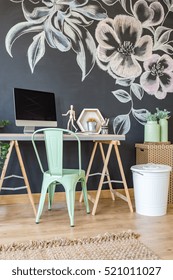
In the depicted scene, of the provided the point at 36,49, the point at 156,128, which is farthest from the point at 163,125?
the point at 36,49

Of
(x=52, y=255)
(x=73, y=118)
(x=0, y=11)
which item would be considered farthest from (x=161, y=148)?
(x=0, y=11)

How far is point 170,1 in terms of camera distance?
3469mm

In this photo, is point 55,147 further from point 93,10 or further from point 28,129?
point 93,10

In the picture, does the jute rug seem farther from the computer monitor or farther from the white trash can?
the computer monitor

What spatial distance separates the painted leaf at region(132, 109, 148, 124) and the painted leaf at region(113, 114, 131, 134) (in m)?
0.10

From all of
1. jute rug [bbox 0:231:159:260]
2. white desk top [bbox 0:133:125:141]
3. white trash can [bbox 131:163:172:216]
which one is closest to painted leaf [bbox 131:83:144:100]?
white desk top [bbox 0:133:125:141]

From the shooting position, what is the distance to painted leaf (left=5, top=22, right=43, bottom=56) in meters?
3.05

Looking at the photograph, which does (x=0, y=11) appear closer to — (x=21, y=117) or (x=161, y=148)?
(x=21, y=117)

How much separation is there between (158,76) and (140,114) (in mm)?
511

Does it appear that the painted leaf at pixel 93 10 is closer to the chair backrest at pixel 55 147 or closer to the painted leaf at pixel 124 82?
the painted leaf at pixel 124 82

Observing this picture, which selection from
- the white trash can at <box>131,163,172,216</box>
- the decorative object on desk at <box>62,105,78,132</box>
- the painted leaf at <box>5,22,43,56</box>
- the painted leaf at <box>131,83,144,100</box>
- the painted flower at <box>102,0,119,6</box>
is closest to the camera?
the white trash can at <box>131,163,172,216</box>

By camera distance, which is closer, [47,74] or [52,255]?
[52,255]

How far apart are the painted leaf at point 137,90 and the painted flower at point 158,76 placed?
5 centimetres
